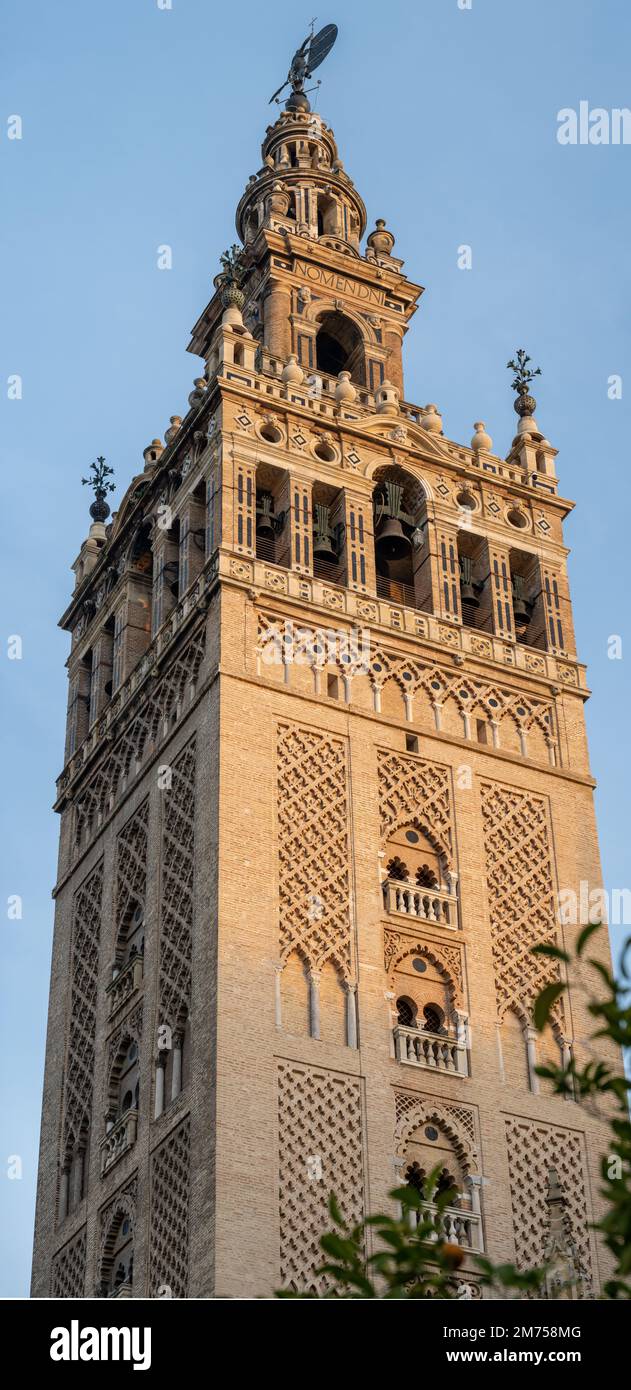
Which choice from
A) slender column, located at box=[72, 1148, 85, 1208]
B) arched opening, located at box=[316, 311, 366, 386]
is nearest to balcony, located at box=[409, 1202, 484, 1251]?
slender column, located at box=[72, 1148, 85, 1208]

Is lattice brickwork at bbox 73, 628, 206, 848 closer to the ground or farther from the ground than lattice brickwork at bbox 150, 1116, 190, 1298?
farther from the ground

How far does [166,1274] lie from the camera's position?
26109mm

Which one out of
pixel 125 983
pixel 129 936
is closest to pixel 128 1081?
pixel 125 983

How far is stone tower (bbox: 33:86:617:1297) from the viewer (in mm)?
26750

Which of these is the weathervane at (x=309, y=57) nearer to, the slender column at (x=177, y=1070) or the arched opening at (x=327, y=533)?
the arched opening at (x=327, y=533)

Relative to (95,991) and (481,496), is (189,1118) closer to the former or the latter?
(95,991)

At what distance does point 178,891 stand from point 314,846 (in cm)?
182

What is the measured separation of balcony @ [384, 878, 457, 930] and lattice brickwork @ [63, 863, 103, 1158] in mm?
4820

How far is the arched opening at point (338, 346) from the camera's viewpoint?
1485 inches

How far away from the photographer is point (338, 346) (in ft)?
126

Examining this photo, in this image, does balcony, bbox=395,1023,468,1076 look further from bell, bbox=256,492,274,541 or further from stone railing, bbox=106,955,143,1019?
bell, bbox=256,492,274,541
